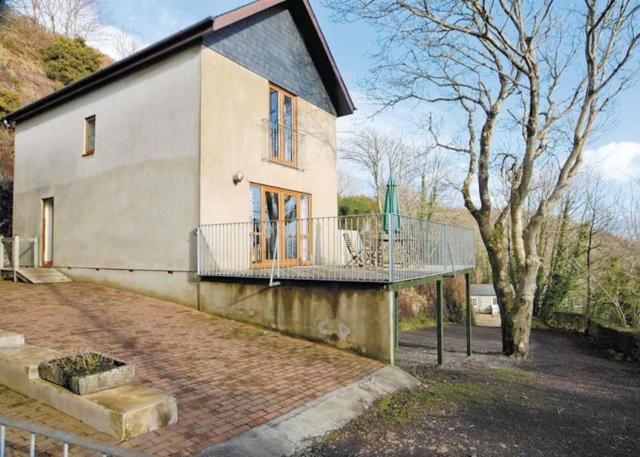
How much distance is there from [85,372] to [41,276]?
9.76 m

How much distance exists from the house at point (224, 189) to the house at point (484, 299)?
22.7 metres

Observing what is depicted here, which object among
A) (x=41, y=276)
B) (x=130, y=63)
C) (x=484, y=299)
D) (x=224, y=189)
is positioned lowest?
(x=484, y=299)

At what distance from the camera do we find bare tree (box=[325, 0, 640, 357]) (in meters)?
9.45

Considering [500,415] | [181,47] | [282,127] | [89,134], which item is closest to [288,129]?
[282,127]

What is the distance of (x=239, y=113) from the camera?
10438 millimetres

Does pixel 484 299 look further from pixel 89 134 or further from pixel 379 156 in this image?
pixel 89 134

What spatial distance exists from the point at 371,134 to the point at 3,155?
2119cm

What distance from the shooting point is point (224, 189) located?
988cm

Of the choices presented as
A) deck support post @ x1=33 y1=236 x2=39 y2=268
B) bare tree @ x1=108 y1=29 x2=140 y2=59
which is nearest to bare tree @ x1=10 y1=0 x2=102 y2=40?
bare tree @ x1=108 y1=29 x2=140 y2=59

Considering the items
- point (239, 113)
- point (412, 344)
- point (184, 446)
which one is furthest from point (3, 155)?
point (184, 446)

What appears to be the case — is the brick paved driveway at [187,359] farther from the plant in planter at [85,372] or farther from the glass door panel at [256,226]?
the glass door panel at [256,226]

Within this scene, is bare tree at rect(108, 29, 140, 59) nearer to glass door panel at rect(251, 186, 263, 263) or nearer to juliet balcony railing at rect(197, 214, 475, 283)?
glass door panel at rect(251, 186, 263, 263)

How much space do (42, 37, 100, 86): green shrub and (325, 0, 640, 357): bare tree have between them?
63.6 ft

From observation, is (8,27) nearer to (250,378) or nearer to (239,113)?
(239,113)
